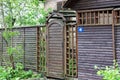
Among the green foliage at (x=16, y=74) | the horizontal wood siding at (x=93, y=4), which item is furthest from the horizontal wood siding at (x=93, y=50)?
the green foliage at (x=16, y=74)

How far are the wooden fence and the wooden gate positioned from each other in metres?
0.60

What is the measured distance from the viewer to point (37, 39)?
12.5m

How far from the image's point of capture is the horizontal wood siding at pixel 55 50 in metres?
11.2

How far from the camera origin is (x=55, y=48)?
11430 millimetres

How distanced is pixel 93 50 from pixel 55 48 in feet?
6.63

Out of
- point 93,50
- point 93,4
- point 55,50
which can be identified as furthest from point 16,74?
point 93,4

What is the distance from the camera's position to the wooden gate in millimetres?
11117

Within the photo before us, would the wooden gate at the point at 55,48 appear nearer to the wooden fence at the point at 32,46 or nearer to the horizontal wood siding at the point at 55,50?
the horizontal wood siding at the point at 55,50

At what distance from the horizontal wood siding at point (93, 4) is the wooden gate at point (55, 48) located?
1.04 m

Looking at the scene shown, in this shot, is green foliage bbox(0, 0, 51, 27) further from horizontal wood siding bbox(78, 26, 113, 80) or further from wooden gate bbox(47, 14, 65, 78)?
horizontal wood siding bbox(78, 26, 113, 80)

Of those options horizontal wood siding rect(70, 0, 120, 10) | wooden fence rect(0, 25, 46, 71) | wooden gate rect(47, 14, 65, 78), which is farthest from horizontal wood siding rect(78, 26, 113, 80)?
wooden fence rect(0, 25, 46, 71)

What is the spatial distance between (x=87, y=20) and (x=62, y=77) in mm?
2399

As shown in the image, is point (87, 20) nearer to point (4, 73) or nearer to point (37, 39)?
→ point (37, 39)

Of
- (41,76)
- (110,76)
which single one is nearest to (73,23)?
(41,76)
